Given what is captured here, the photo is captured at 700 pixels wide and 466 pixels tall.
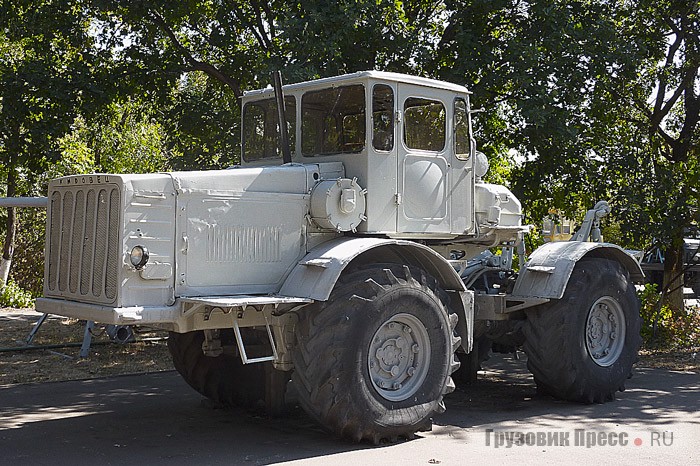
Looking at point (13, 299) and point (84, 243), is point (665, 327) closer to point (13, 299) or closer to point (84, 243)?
point (84, 243)

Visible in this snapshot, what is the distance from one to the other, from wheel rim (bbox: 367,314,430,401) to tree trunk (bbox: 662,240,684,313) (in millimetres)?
8341

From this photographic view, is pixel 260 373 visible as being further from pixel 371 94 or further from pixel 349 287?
pixel 371 94

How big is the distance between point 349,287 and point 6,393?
468 centimetres

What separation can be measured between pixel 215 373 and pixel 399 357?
82.6 inches

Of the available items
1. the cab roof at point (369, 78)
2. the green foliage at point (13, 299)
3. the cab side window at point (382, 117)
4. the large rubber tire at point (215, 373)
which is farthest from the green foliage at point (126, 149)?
the cab side window at point (382, 117)

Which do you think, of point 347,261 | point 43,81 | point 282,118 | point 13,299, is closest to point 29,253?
point 13,299

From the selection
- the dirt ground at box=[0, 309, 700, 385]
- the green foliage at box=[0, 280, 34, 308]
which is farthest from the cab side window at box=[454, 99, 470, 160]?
A: the green foliage at box=[0, 280, 34, 308]

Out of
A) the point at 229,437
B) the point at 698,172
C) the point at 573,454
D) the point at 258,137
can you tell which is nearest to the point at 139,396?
the point at 229,437

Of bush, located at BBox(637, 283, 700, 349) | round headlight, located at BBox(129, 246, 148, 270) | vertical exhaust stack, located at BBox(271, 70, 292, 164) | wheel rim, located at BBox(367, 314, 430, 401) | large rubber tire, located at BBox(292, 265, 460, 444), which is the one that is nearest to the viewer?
round headlight, located at BBox(129, 246, 148, 270)

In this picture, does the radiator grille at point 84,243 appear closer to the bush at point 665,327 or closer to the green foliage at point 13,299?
the bush at point 665,327

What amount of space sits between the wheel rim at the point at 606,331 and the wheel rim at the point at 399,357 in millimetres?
2516

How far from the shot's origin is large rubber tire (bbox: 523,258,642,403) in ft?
29.3

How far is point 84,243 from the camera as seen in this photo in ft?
23.6

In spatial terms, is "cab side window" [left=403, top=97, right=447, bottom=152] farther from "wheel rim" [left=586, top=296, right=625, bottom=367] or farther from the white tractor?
"wheel rim" [left=586, top=296, right=625, bottom=367]
